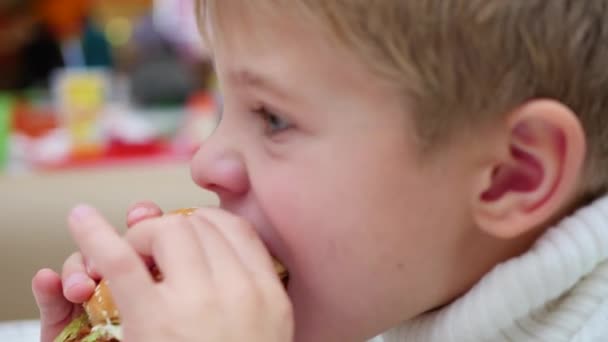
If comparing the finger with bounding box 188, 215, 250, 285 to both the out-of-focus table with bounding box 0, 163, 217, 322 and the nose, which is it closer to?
the nose

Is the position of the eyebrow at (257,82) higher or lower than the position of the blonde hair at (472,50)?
higher

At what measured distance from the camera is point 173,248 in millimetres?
578

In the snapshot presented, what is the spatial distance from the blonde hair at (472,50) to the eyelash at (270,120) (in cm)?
7

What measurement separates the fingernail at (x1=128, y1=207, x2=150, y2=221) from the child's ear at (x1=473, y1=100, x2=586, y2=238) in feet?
0.79

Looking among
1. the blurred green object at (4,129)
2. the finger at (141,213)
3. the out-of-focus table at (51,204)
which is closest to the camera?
the finger at (141,213)

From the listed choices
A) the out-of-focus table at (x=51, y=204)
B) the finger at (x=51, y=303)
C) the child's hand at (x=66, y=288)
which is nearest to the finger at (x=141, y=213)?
the child's hand at (x=66, y=288)

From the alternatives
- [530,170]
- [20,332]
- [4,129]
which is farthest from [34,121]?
[530,170]

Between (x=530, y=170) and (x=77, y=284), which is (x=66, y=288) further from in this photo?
A: (x=530, y=170)

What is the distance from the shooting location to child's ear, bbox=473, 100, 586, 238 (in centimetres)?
55

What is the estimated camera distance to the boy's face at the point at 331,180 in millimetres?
563

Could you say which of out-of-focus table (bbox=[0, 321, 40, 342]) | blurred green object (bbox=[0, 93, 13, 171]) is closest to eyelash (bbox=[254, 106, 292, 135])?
out-of-focus table (bbox=[0, 321, 40, 342])

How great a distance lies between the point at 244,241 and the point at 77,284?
0.16 meters

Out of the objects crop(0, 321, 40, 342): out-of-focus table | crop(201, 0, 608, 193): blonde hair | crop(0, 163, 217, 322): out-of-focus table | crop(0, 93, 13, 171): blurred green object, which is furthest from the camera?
crop(0, 93, 13, 171): blurred green object

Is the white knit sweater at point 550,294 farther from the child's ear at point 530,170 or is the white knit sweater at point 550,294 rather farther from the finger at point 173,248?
the finger at point 173,248
